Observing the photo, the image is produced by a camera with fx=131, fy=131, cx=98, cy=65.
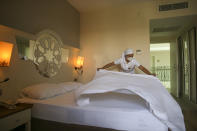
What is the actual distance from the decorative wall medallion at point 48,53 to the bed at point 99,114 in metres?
0.76

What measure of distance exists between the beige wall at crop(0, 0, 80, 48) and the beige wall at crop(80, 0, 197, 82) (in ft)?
1.18

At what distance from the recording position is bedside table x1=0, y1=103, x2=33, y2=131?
1.12m

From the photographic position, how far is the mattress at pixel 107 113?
118cm

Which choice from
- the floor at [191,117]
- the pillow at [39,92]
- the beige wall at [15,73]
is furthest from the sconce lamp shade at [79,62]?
the floor at [191,117]

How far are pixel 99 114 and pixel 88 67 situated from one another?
250 cm

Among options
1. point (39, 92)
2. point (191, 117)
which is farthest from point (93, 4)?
point (191, 117)

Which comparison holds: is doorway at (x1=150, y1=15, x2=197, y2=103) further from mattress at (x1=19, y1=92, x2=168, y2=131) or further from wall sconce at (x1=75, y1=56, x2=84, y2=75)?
mattress at (x1=19, y1=92, x2=168, y2=131)

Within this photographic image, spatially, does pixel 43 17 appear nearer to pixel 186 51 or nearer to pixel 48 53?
pixel 48 53

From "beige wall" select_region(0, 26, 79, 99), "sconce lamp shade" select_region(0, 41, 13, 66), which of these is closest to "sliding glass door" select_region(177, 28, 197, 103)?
"beige wall" select_region(0, 26, 79, 99)

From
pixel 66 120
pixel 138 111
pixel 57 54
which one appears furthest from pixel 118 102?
pixel 57 54

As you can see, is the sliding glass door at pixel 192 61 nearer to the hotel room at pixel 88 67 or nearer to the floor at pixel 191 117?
the hotel room at pixel 88 67

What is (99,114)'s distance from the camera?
4.21 feet

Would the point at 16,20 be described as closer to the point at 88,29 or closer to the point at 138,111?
the point at 138,111

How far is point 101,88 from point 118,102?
306mm
